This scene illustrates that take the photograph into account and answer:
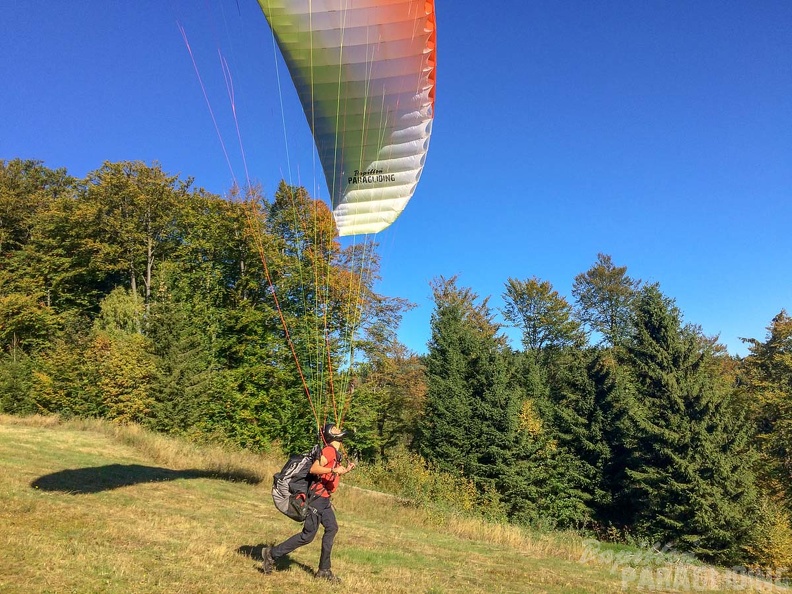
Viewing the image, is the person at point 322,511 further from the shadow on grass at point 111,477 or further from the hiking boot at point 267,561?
the shadow on grass at point 111,477

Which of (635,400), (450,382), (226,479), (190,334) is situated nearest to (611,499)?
(635,400)

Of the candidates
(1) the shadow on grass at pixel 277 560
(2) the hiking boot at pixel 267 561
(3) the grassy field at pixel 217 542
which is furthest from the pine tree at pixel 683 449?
(2) the hiking boot at pixel 267 561

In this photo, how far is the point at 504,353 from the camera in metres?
37.8

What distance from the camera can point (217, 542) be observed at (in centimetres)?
646

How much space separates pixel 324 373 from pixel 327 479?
682 inches

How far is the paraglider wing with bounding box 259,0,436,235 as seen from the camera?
775cm

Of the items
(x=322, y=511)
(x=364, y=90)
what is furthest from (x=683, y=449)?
(x=322, y=511)

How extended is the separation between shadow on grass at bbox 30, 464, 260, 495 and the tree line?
8.29 m

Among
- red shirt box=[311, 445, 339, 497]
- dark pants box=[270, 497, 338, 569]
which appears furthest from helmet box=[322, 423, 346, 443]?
dark pants box=[270, 497, 338, 569]

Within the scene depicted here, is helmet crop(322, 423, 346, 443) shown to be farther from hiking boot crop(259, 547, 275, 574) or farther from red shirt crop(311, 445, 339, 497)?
hiking boot crop(259, 547, 275, 574)

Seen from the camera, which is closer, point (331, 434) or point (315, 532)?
point (315, 532)

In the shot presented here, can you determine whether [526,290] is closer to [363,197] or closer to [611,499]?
[611,499]

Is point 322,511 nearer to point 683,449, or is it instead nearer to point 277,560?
point 277,560

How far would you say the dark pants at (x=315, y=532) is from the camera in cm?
505
